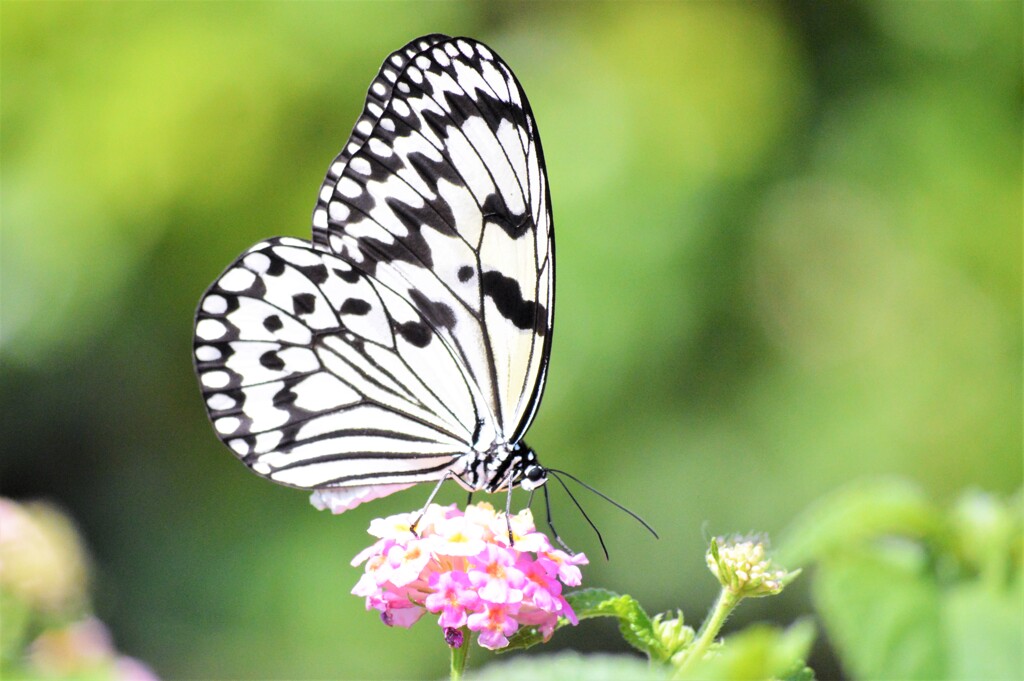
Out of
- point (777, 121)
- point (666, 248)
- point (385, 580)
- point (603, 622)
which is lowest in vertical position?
point (603, 622)

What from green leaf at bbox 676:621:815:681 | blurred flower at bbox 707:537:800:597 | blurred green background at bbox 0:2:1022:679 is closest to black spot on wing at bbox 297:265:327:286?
blurred flower at bbox 707:537:800:597

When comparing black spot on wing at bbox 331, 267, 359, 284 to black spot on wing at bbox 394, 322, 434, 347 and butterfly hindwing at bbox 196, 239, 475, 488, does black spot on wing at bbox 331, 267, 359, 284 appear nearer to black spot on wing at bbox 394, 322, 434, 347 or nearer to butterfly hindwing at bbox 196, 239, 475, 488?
butterfly hindwing at bbox 196, 239, 475, 488

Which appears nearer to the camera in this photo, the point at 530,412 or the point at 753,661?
the point at 753,661

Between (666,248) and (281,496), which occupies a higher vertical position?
(666,248)

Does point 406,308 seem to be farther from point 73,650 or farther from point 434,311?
point 73,650

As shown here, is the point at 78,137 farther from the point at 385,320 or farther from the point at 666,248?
the point at 385,320

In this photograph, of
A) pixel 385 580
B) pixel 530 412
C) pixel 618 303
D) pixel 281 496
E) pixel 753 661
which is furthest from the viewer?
pixel 281 496

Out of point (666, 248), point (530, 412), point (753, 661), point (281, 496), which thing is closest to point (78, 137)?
point (281, 496)
